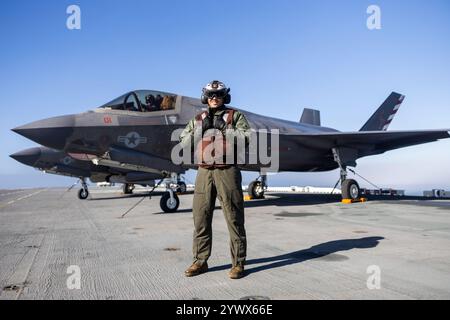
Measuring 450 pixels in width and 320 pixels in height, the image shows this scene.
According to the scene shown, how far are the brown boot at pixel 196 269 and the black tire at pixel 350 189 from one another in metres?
9.88

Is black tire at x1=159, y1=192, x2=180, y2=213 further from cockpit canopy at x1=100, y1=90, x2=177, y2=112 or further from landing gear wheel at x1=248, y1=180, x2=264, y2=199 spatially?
landing gear wheel at x1=248, y1=180, x2=264, y2=199

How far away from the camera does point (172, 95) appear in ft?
31.7

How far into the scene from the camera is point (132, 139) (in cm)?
882

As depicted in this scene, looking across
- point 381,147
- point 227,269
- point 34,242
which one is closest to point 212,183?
point 227,269

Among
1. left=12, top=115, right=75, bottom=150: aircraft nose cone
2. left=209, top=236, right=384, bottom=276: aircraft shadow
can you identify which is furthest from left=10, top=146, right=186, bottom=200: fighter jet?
left=209, top=236, right=384, bottom=276: aircraft shadow

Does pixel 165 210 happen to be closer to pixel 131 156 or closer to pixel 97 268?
pixel 131 156

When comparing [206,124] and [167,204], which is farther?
[167,204]

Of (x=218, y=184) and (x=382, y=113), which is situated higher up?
(x=382, y=113)

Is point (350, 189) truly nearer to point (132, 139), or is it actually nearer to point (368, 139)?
point (368, 139)

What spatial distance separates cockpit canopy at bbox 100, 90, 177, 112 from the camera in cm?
908

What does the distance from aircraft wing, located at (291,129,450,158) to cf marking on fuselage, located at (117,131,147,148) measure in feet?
19.3

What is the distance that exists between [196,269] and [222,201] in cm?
77

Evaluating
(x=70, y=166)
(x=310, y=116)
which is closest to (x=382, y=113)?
(x=310, y=116)
